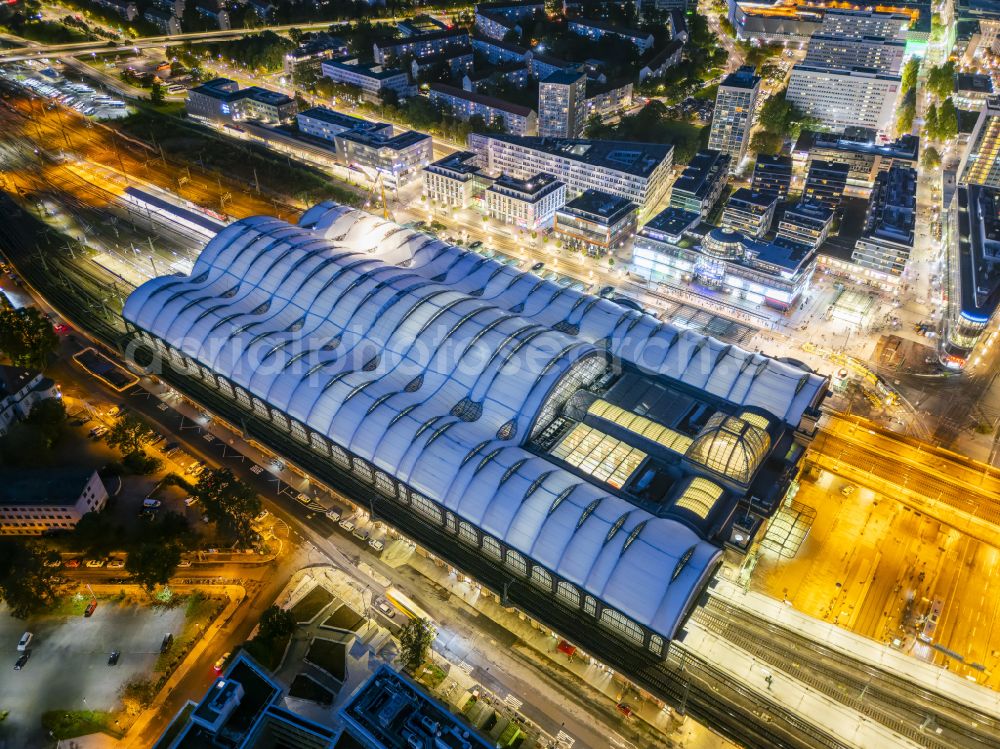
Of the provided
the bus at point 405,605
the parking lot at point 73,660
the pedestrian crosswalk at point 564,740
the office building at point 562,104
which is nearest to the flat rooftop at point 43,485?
the parking lot at point 73,660

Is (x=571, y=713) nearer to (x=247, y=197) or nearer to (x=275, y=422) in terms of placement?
(x=275, y=422)

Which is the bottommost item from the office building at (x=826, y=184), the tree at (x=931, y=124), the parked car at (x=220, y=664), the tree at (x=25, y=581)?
the parked car at (x=220, y=664)

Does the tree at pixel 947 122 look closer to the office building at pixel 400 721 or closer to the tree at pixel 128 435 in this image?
the office building at pixel 400 721

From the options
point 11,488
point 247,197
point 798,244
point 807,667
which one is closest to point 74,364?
point 11,488

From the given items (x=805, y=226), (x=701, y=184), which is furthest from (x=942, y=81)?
(x=805, y=226)

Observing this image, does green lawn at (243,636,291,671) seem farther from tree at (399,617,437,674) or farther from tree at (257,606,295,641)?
tree at (399,617,437,674)

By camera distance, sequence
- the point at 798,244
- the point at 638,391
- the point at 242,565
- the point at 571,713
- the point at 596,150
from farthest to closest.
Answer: the point at 596,150
the point at 798,244
the point at 638,391
the point at 242,565
the point at 571,713

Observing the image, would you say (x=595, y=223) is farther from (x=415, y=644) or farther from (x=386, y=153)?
(x=415, y=644)
